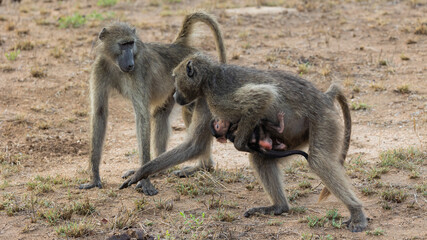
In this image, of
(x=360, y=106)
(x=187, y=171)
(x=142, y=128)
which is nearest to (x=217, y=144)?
(x=187, y=171)

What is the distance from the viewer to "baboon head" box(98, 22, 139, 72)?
4.98 metres

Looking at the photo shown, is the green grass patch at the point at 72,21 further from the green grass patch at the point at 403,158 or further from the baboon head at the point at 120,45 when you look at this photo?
the green grass patch at the point at 403,158

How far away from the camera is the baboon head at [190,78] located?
4332mm

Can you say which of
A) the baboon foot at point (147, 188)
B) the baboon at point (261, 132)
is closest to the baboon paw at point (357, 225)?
the baboon at point (261, 132)

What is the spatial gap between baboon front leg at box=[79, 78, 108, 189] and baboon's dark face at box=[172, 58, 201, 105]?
1.09 m

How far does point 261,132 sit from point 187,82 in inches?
27.6

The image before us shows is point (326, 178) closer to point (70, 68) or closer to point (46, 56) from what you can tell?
point (70, 68)

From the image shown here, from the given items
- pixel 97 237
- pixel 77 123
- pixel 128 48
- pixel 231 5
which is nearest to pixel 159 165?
pixel 97 237

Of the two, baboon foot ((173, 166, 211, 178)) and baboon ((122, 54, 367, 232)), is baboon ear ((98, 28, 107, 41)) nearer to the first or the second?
baboon ((122, 54, 367, 232))

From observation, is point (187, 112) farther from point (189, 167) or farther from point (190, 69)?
point (190, 69)

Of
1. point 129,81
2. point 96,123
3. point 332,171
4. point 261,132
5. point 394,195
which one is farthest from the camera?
point 96,123

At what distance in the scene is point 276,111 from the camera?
425 centimetres

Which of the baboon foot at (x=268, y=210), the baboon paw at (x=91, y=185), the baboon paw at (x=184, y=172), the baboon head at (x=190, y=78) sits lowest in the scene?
the baboon paw at (x=184, y=172)

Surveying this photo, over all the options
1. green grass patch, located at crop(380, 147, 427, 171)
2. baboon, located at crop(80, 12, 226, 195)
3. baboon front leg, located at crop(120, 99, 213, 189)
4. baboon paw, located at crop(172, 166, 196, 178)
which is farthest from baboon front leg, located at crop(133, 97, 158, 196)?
green grass patch, located at crop(380, 147, 427, 171)
